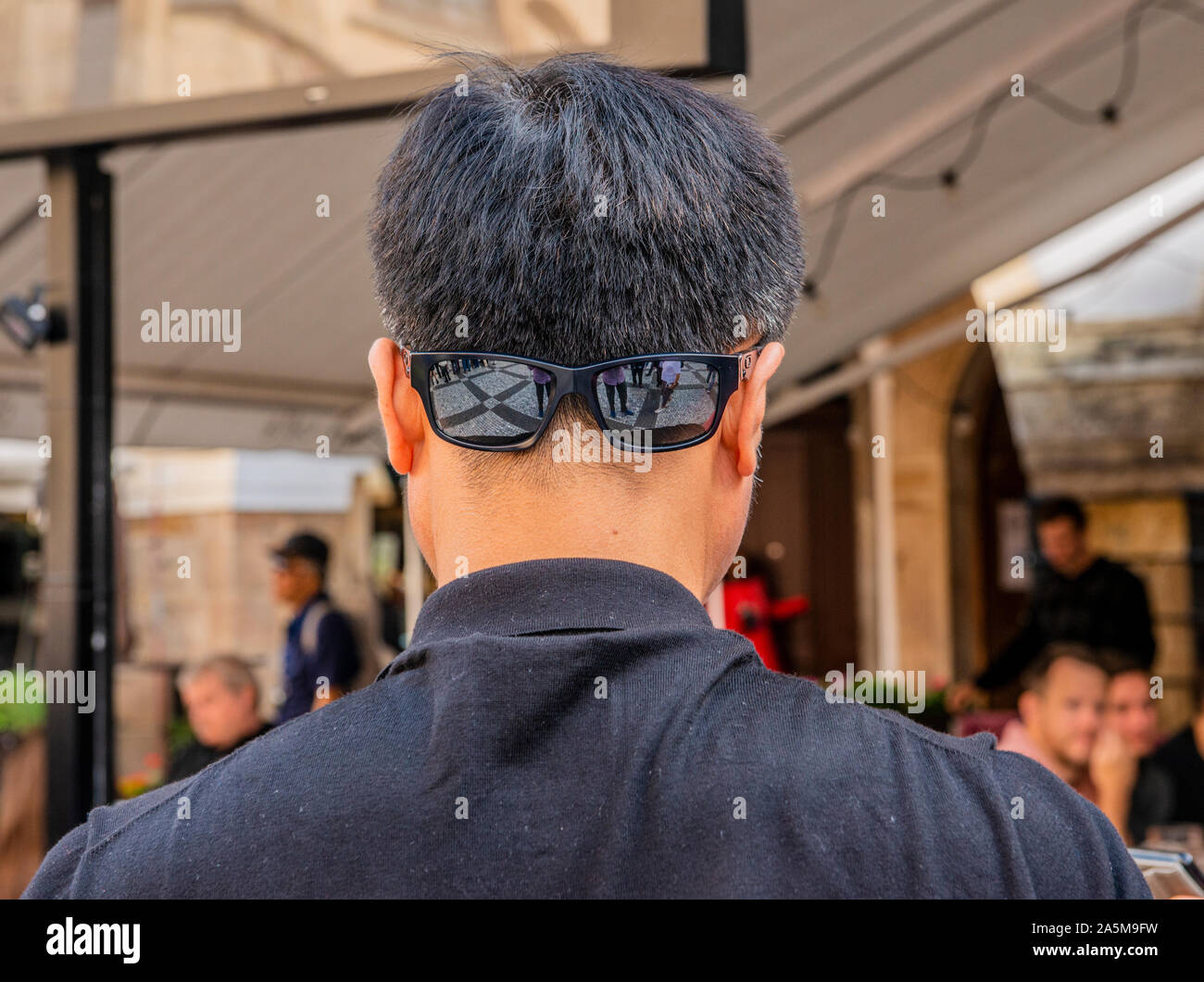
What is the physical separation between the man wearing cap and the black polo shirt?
422 centimetres

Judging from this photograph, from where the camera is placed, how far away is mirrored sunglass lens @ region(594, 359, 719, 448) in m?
0.79

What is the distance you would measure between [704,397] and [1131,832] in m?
3.47

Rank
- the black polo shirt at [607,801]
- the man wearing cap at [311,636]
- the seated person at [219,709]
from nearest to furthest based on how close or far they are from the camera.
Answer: the black polo shirt at [607,801], the seated person at [219,709], the man wearing cap at [311,636]

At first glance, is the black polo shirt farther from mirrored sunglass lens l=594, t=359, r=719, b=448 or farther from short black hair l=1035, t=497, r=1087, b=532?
short black hair l=1035, t=497, r=1087, b=532

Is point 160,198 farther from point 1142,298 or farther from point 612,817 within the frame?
point 1142,298

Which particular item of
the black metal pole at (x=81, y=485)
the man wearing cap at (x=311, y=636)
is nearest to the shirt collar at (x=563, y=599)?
the black metal pole at (x=81, y=485)

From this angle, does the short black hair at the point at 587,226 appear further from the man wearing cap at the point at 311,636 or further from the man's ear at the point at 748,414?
the man wearing cap at the point at 311,636

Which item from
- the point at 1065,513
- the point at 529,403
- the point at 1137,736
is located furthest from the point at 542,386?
the point at 1065,513

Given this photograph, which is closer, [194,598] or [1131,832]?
[1131,832]

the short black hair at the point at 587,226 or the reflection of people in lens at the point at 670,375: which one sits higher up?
the short black hair at the point at 587,226

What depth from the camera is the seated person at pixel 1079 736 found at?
3641mm

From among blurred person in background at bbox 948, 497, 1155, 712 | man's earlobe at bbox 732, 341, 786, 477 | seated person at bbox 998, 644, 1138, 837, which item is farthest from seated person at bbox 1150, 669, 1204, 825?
man's earlobe at bbox 732, 341, 786, 477

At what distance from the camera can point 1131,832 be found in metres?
3.73

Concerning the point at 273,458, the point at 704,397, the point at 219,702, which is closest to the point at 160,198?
the point at 219,702
